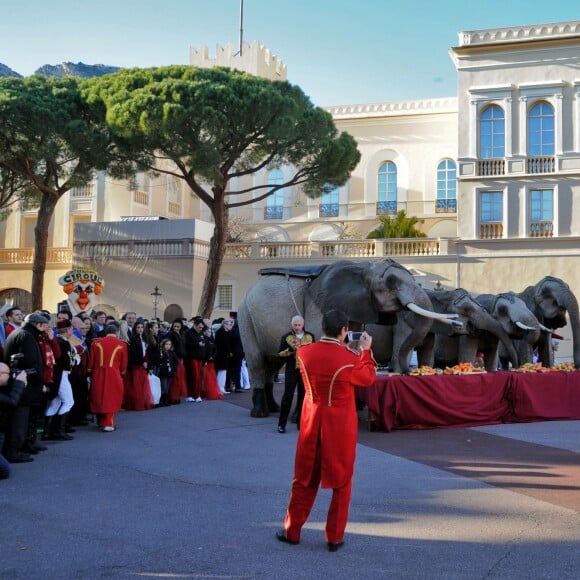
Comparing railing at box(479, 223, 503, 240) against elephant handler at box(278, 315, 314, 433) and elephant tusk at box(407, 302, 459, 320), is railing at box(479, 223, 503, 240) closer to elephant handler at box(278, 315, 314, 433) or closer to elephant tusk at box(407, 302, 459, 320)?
elephant tusk at box(407, 302, 459, 320)

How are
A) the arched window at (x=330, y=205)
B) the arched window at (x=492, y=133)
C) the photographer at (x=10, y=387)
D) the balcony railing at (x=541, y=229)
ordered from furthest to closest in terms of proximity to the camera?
the arched window at (x=330, y=205) < the arched window at (x=492, y=133) < the balcony railing at (x=541, y=229) < the photographer at (x=10, y=387)

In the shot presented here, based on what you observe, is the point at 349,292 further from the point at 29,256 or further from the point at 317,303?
the point at 29,256

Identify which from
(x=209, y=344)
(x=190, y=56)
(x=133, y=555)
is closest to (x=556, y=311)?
(x=209, y=344)

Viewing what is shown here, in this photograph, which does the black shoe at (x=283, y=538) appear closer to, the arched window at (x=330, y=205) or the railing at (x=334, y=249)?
the railing at (x=334, y=249)

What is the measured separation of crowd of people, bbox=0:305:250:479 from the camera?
9.62 m

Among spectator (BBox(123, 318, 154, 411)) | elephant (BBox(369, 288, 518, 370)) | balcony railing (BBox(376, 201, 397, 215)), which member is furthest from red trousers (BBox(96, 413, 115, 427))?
balcony railing (BBox(376, 201, 397, 215))

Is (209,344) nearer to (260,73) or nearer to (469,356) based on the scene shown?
(469,356)

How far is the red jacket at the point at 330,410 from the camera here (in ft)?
19.9

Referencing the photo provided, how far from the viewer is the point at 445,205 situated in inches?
1606

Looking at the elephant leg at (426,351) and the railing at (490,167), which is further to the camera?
the railing at (490,167)

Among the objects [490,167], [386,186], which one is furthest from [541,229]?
[386,186]

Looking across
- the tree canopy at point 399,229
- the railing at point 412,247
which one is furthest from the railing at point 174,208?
the railing at point 412,247

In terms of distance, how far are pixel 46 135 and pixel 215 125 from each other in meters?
6.38

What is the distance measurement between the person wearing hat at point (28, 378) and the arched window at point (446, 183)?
32898 millimetres
